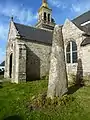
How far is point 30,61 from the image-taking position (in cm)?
2427

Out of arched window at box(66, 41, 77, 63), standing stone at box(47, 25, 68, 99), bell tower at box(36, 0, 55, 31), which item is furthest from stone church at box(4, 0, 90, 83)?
bell tower at box(36, 0, 55, 31)

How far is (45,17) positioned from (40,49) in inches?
712

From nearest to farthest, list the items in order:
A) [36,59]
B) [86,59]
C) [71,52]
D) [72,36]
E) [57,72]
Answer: [57,72]
[86,59]
[71,52]
[72,36]
[36,59]

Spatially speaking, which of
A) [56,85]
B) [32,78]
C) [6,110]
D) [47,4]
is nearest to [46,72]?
[32,78]

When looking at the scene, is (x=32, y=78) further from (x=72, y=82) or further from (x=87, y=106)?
(x=87, y=106)

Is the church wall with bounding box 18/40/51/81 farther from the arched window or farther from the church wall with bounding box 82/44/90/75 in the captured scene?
the church wall with bounding box 82/44/90/75

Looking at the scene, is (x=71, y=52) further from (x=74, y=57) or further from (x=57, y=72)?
(x=57, y=72)

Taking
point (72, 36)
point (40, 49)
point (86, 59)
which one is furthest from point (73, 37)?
point (40, 49)

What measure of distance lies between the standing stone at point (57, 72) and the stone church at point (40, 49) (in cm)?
596

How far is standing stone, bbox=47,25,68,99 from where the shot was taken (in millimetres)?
11242

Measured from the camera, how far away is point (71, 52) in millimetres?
19844

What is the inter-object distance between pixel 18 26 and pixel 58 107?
18391mm

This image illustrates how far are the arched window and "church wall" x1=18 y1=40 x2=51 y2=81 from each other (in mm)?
6036

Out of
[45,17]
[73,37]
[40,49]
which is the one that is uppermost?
[45,17]
